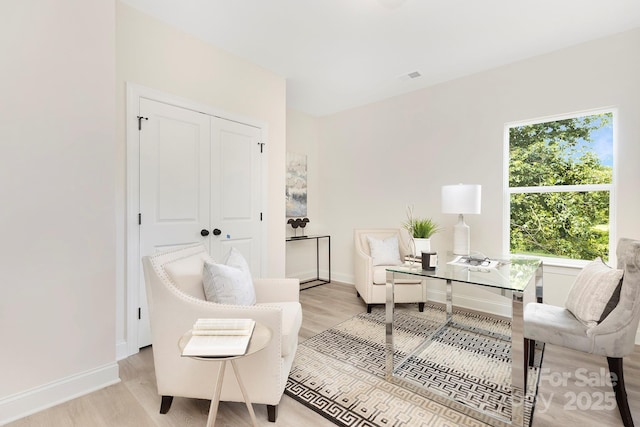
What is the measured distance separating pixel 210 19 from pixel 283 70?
40.3 inches

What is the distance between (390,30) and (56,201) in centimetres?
280

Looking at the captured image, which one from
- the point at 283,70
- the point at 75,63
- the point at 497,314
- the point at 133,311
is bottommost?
the point at 497,314

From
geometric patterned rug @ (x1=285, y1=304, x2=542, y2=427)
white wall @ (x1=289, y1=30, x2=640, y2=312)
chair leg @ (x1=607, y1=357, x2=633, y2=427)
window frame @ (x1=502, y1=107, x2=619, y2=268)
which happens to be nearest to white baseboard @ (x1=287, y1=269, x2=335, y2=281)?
white wall @ (x1=289, y1=30, x2=640, y2=312)

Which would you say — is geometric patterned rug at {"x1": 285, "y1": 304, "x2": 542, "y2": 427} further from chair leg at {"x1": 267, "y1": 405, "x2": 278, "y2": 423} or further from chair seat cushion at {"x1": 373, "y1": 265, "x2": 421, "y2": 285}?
chair seat cushion at {"x1": 373, "y1": 265, "x2": 421, "y2": 285}

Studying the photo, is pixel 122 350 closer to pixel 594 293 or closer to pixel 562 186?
pixel 594 293

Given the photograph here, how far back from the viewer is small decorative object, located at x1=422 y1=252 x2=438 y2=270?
213 centimetres

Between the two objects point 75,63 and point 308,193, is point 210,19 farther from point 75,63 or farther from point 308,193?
point 308,193

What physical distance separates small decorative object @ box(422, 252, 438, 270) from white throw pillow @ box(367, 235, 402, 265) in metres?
1.34

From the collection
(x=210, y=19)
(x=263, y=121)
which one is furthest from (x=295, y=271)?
(x=210, y=19)

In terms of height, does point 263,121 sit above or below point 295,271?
above

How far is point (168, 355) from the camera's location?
158cm

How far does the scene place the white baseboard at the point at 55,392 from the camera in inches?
62.8

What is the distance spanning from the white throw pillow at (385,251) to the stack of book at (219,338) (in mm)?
2386

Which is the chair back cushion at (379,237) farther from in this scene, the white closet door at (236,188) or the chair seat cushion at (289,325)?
the chair seat cushion at (289,325)
